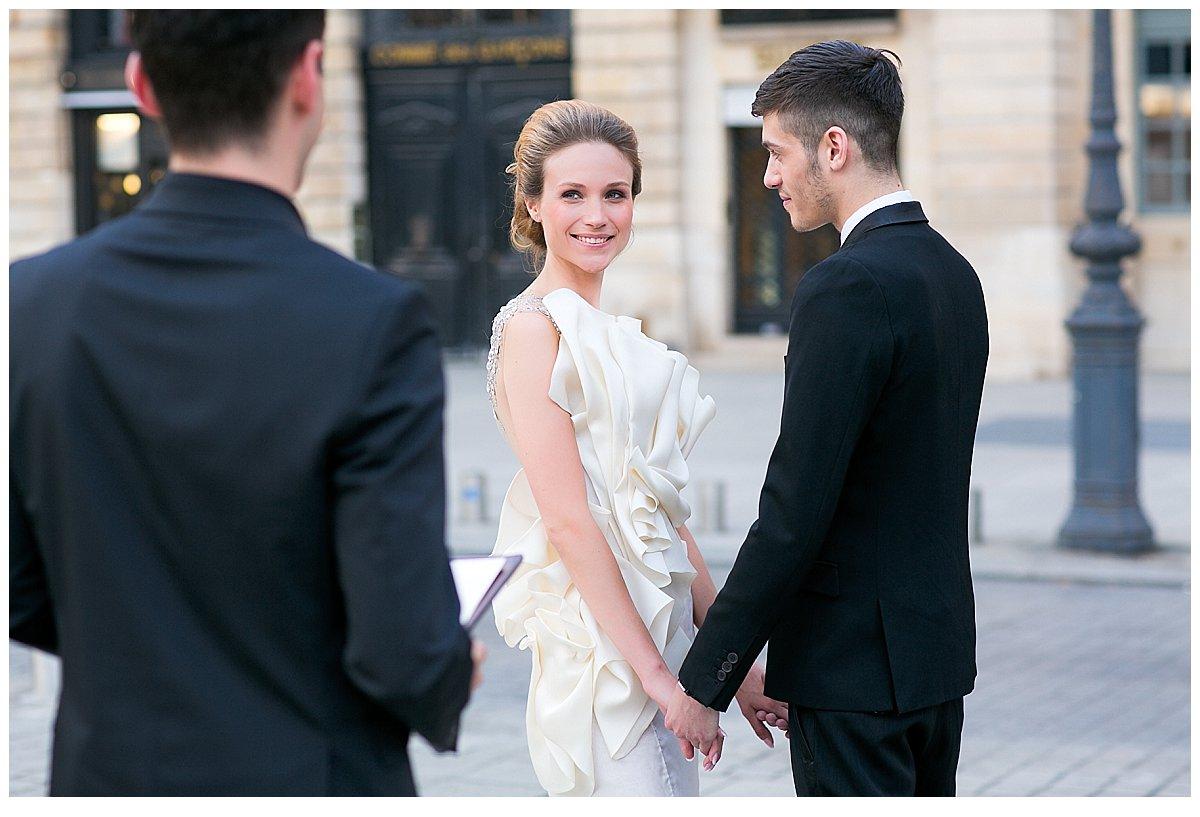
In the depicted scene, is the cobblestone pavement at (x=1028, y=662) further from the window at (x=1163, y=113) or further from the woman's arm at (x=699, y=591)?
the window at (x=1163, y=113)

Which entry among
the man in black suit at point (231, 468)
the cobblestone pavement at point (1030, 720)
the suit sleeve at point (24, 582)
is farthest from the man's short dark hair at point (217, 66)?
the cobblestone pavement at point (1030, 720)

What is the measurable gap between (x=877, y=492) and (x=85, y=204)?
22.1 metres

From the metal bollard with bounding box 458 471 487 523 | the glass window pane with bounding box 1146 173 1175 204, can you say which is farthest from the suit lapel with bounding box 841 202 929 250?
the glass window pane with bounding box 1146 173 1175 204

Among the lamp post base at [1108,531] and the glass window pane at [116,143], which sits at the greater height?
the glass window pane at [116,143]

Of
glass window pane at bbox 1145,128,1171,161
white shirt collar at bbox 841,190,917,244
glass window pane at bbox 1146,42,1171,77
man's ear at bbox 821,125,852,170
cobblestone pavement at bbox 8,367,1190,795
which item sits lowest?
cobblestone pavement at bbox 8,367,1190,795

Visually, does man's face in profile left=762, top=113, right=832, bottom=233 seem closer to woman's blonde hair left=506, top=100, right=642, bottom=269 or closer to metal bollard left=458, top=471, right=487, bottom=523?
woman's blonde hair left=506, top=100, right=642, bottom=269

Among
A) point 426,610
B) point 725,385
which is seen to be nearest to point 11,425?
point 426,610

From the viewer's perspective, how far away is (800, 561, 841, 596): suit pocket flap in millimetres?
2846

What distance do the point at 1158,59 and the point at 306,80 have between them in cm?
1854

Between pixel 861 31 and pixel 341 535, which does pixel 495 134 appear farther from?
pixel 341 535

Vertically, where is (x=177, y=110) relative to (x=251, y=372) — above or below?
above

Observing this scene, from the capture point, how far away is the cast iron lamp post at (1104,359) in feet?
31.9

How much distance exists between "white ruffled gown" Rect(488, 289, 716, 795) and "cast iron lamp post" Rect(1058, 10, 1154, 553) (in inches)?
272

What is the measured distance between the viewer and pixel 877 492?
2816 millimetres
